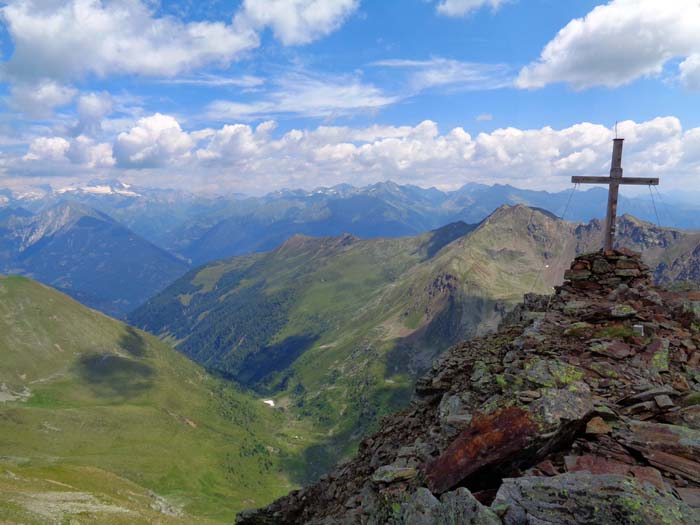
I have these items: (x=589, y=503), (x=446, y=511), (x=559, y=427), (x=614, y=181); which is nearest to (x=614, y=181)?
(x=614, y=181)

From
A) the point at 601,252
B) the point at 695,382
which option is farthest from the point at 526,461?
the point at 601,252

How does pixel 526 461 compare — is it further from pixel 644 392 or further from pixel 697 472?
pixel 644 392

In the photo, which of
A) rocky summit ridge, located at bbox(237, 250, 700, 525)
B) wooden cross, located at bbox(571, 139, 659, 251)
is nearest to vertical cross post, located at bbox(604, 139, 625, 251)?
wooden cross, located at bbox(571, 139, 659, 251)

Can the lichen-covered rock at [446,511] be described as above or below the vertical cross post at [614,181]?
below

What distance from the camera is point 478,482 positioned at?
12.3 m

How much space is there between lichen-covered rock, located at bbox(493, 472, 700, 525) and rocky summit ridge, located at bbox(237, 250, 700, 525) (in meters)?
0.03

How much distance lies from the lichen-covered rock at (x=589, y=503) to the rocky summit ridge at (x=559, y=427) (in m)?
0.03

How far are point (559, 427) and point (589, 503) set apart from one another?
319cm

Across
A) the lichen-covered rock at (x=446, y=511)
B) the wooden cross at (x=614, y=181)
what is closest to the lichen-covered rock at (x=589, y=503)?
the lichen-covered rock at (x=446, y=511)

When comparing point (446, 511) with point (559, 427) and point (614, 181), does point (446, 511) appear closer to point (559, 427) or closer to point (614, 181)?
point (559, 427)

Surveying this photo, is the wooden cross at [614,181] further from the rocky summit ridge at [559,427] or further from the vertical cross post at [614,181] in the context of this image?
the rocky summit ridge at [559,427]

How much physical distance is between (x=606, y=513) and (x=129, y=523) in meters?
58.2

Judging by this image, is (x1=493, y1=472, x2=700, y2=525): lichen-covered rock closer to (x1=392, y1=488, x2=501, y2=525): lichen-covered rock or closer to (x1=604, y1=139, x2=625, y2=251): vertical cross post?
(x1=392, y1=488, x2=501, y2=525): lichen-covered rock

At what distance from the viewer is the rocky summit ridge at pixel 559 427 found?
31.5 feet
